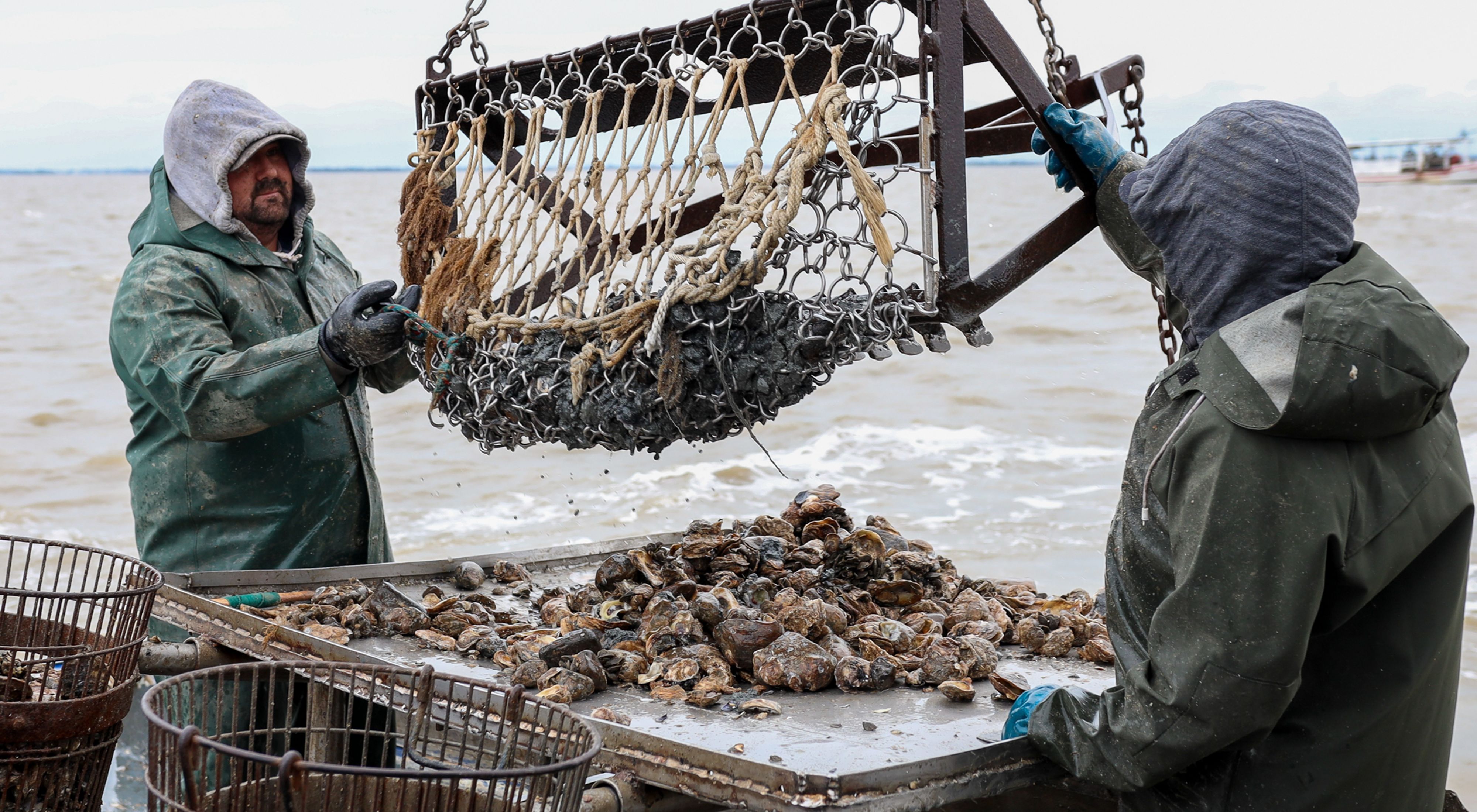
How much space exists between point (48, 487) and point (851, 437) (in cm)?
600

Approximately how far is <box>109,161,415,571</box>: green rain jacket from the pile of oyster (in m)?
0.35

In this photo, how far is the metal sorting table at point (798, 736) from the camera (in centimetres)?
169

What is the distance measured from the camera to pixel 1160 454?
5.05ft

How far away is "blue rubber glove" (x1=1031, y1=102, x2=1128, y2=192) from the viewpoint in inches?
84.6

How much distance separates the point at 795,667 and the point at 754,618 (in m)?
0.16

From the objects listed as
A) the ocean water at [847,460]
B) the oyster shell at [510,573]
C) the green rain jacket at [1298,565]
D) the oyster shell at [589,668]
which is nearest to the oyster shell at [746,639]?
the oyster shell at [589,668]

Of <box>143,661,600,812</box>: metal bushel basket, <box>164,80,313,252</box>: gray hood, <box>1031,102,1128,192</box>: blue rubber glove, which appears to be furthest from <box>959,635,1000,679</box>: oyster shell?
<box>164,80,313,252</box>: gray hood

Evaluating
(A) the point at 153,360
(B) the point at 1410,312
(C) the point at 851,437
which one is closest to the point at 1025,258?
(B) the point at 1410,312

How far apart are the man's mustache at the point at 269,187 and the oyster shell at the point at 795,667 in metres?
1.75

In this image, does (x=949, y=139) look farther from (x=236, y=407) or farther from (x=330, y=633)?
(x=236, y=407)

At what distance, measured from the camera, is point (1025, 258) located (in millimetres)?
2121

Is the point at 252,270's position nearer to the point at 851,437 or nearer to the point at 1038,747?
the point at 1038,747

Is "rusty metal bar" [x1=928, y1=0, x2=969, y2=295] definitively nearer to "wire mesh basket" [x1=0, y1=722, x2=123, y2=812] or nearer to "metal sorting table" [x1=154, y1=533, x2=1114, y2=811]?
"metal sorting table" [x1=154, y1=533, x2=1114, y2=811]

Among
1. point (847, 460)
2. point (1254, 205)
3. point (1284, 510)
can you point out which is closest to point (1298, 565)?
point (1284, 510)
